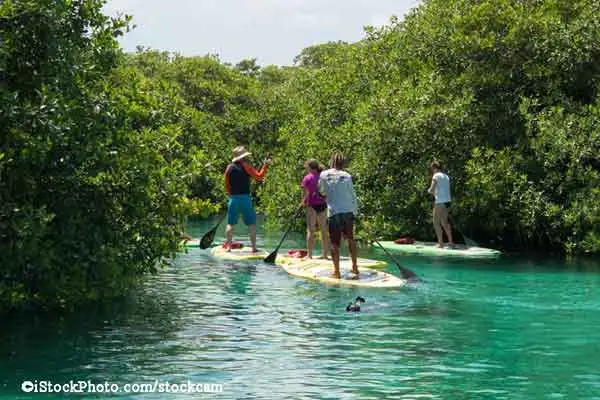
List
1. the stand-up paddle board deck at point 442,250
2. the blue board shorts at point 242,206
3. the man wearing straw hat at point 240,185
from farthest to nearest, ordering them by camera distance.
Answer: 1. the stand-up paddle board deck at point 442,250
2. the blue board shorts at point 242,206
3. the man wearing straw hat at point 240,185

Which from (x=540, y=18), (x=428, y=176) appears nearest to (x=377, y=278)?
(x=428, y=176)

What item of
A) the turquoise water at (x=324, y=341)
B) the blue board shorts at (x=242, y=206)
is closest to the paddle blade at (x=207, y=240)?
the blue board shorts at (x=242, y=206)

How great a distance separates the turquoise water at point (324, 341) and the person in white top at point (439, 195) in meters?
5.41

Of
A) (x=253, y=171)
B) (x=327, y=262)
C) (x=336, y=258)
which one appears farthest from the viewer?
(x=253, y=171)

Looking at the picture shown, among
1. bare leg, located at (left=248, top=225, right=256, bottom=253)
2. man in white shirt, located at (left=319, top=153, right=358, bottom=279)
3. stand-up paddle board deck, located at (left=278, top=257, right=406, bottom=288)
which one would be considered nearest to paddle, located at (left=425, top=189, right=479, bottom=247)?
stand-up paddle board deck, located at (left=278, top=257, right=406, bottom=288)

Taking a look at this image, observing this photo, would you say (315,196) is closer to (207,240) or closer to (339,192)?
(339,192)

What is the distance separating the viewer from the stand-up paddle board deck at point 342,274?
50.7 ft

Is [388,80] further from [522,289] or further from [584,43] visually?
[522,289]

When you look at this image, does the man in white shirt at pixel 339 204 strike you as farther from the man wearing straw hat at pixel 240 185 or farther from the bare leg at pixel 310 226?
the man wearing straw hat at pixel 240 185

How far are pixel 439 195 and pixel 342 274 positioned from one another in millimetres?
6071

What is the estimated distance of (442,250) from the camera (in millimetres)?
21719

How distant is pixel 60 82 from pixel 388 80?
15.5 meters

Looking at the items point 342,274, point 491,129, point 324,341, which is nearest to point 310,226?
point 342,274

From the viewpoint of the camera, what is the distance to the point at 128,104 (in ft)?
40.9
